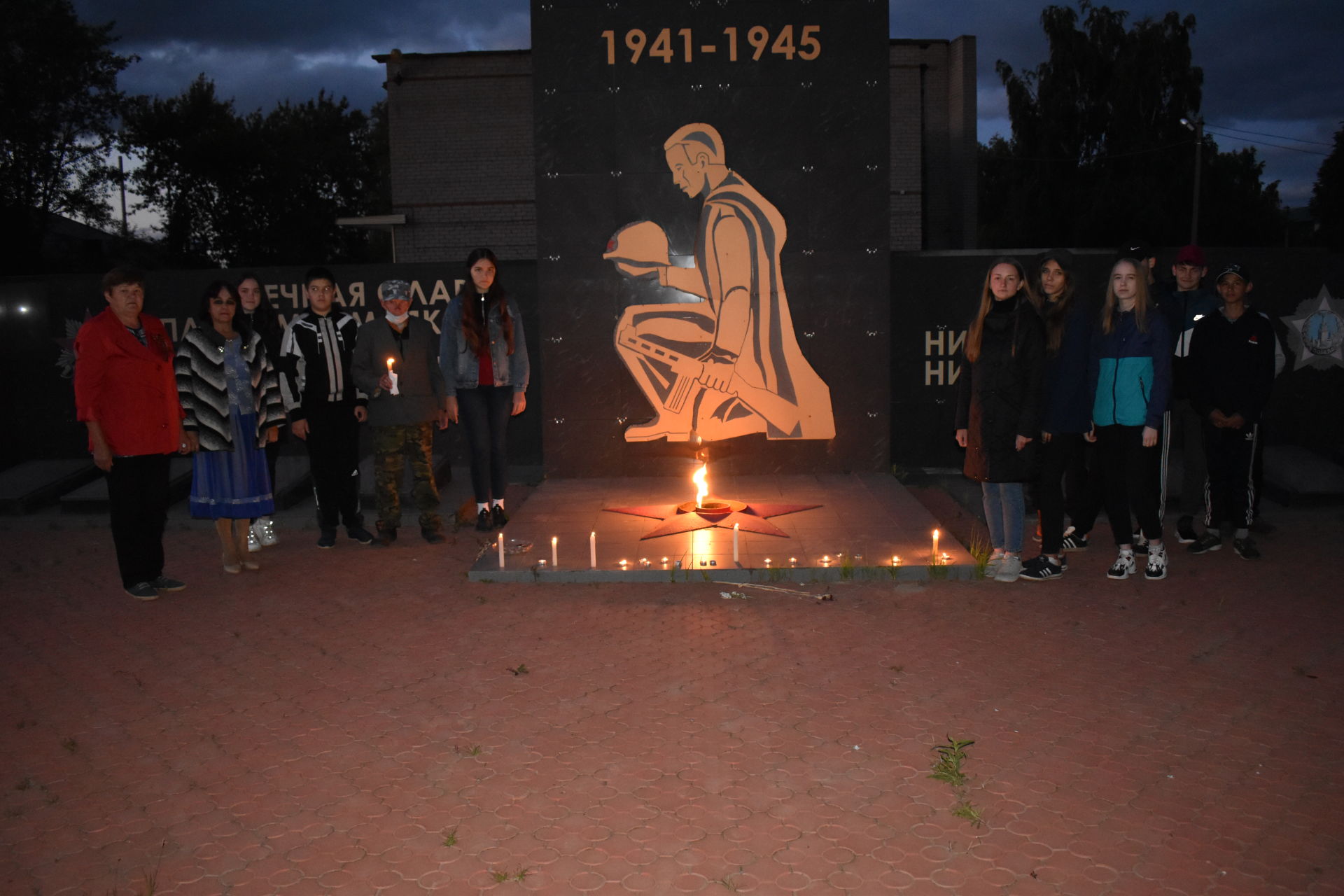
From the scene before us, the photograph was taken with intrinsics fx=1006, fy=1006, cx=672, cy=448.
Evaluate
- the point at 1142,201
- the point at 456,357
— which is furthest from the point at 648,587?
the point at 1142,201

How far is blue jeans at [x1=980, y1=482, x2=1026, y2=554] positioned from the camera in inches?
240

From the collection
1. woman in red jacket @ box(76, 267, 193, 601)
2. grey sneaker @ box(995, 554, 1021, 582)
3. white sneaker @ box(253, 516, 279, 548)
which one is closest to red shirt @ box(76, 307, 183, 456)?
woman in red jacket @ box(76, 267, 193, 601)

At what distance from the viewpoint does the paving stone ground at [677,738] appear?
3.16m

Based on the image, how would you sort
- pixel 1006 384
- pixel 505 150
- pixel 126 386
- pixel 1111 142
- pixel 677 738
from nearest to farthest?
1. pixel 677 738
2. pixel 1006 384
3. pixel 126 386
4. pixel 505 150
5. pixel 1111 142

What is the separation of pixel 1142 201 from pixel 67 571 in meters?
36.9

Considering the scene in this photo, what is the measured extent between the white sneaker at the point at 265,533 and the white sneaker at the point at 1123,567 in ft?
19.3

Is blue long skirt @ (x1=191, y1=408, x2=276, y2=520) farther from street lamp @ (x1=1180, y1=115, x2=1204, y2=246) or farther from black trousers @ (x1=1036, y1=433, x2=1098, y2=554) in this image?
street lamp @ (x1=1180, y1=115, x2=1204, y2=246)

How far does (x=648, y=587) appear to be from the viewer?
20.4 ft

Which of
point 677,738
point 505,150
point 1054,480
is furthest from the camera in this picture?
point 505,150

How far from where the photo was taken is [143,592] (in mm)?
6227

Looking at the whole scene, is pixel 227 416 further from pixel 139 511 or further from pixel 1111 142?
pixel 1111 142

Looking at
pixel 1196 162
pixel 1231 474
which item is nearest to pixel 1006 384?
pixel 1231 474

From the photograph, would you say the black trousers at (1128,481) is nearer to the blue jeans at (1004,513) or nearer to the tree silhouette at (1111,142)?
the blue jeans at (1004,513)

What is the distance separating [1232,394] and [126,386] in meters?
6.98
